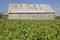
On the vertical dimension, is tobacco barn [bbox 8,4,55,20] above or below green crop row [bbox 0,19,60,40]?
below

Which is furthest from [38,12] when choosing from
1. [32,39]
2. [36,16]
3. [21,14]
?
[32,39]

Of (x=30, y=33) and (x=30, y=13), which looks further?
(x=30, y=13)

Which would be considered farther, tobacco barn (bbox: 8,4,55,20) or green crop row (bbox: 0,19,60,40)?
tobacco barn (bbox: 8,4,55,20)

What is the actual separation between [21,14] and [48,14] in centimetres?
595

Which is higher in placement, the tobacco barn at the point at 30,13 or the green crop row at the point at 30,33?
the green crop row at the point at 30,33

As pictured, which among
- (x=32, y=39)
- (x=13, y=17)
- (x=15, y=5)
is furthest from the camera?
(x=15, y=5)

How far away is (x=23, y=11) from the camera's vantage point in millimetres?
40188

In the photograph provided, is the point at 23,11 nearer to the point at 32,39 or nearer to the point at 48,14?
the point at 48,14

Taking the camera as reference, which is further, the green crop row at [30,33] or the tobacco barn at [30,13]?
the tobacco barn at [30,13]

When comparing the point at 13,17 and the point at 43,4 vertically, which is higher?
the point at 43,4

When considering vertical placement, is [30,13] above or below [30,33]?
below

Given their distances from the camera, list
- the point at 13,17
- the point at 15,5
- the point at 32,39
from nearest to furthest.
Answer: the point at 32,39
the point at 13,17
the point at 15,5

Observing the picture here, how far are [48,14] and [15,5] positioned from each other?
8.06 metres

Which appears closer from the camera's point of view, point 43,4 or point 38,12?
point 38,12
